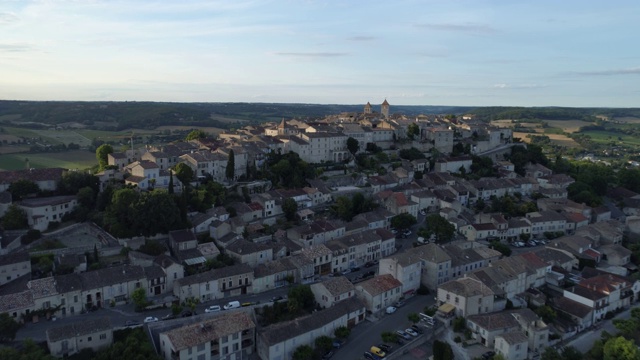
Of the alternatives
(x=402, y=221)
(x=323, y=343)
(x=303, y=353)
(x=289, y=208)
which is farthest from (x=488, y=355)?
(x=289, y=208)

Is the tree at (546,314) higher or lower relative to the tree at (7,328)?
lower

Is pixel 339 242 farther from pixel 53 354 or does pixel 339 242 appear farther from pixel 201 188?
pixel 53 354

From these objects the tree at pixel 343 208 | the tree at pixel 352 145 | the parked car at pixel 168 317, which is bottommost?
the parked car at pixel 168 317

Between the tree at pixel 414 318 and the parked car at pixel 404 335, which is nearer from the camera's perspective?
the parked car at pixel 404 335

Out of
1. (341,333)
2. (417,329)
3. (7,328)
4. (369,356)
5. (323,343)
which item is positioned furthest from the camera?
(417,329)

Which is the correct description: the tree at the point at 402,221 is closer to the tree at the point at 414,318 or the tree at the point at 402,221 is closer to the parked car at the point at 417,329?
the tree at the point at 414,318

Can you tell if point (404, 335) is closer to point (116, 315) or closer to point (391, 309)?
point (391, 309)

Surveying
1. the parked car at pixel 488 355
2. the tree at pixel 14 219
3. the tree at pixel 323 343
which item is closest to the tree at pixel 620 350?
the parked car at pixel 488 355
